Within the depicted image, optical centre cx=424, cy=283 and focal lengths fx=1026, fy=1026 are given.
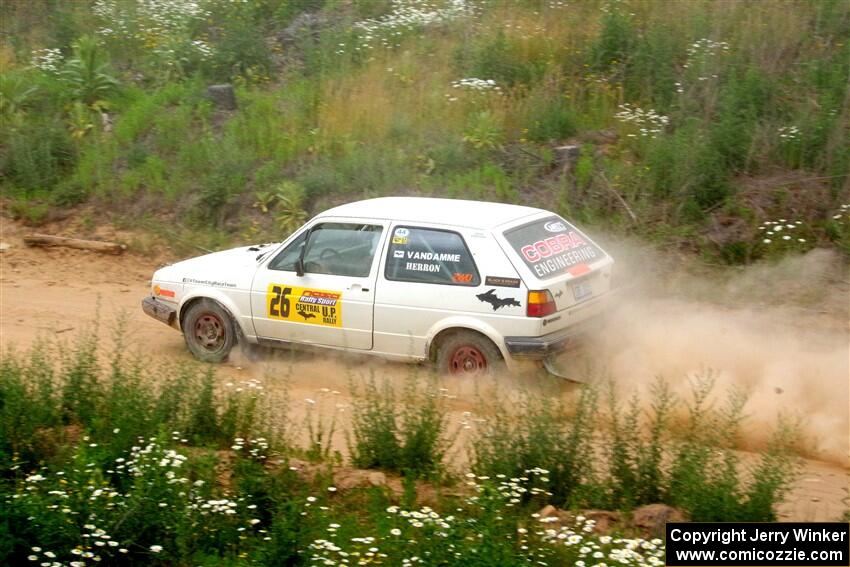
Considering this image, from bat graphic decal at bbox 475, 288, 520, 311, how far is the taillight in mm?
145

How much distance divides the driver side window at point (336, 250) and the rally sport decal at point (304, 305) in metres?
0.19

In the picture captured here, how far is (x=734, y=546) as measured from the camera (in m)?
5.34

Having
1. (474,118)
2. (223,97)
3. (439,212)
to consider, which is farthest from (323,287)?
(223,97)

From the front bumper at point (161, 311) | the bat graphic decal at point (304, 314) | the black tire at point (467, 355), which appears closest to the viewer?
the black tire at point (467, 355)

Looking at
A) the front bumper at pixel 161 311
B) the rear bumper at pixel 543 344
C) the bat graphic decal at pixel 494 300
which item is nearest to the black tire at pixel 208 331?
the front bumper at pixel 161 311

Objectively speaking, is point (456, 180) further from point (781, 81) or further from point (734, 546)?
point (734, 546)

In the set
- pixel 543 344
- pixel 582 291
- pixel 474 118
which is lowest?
pixel 543 344

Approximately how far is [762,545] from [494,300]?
11.8ft

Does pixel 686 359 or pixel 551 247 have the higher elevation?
Result: pixel 551 247

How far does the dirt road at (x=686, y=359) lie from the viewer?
740 centimetres

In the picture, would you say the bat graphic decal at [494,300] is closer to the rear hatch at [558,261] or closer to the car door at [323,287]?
the rear hatch at [558,261]

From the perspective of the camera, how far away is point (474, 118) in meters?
14.0

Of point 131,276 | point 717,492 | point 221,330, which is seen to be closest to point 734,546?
point 717,492

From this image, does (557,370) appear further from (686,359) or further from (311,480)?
(311,480)
